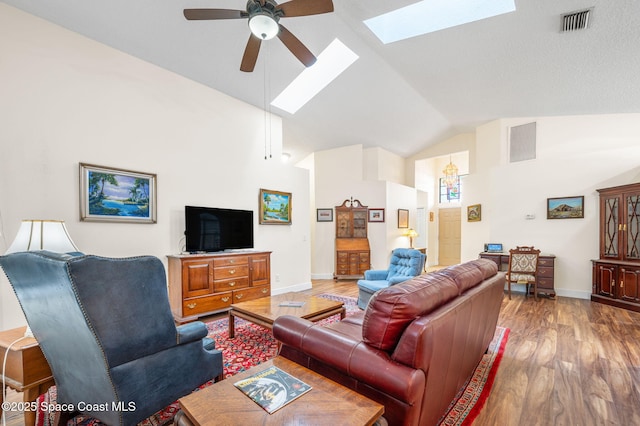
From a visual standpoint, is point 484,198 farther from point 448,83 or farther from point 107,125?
point 107,125

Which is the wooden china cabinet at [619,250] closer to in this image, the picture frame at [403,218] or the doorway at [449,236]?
the picture frame at [403,218]

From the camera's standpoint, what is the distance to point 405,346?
1.29m

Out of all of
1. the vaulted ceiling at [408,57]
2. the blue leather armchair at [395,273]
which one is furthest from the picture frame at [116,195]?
the blue leather armchair at [395,273]

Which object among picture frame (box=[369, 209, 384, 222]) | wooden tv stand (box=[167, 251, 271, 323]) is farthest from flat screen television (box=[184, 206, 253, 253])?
picture frame (box=[369, 209, 384, 222])

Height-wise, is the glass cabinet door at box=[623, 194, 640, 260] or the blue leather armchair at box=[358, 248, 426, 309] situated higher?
the glass cabinet door at box=[623, 194, 640, 260]

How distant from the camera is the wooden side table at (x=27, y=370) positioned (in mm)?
1537

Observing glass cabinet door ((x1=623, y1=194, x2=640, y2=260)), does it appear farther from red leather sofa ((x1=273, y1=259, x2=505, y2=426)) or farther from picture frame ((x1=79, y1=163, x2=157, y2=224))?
picture frame ((x1=79, y1=163, x2=157, y2=224))

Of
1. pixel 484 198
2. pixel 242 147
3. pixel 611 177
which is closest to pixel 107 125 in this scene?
pixel 242 147

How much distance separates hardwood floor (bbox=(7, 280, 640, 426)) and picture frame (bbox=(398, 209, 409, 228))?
3.72 metres

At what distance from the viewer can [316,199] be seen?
738 cm

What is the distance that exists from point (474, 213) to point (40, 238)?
7429mm

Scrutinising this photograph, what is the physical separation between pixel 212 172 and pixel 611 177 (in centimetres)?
699

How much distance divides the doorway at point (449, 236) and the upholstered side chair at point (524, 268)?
3.76 m

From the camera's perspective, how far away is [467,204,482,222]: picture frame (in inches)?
257
